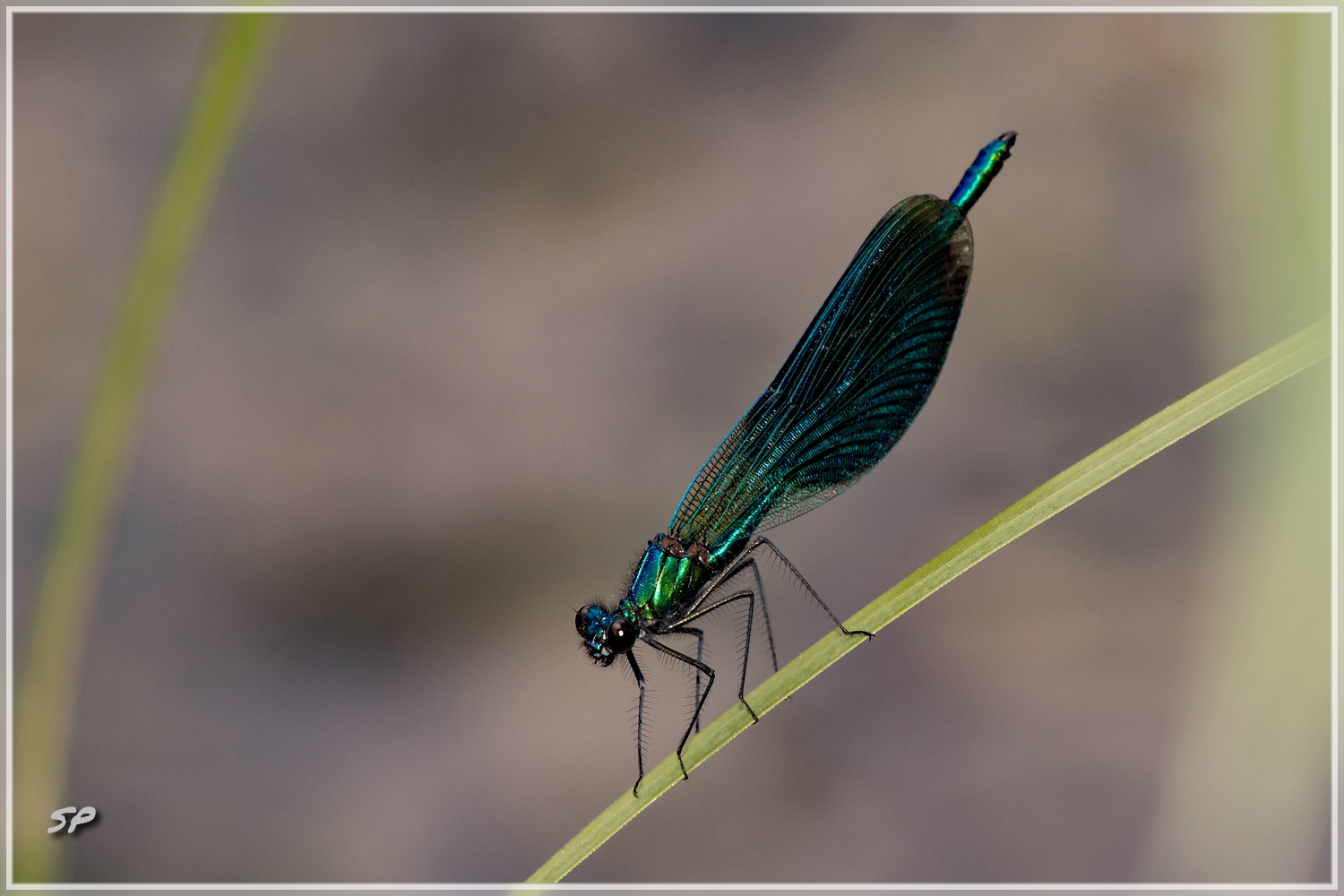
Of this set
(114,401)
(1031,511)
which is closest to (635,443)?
(114,401)

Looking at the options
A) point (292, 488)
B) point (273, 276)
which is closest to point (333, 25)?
point (273, 276)

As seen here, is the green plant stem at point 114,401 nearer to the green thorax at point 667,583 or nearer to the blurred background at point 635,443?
the blurred background at point 635,443

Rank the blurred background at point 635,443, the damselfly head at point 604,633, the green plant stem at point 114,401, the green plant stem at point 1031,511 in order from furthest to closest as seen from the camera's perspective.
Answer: the blurred background at point 635,443
the damselfly head at point 604,633
the green plant stem at point 114,401
the green plant stem at point 1031,511

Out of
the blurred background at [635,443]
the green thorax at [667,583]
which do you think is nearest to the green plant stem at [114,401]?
the blurred background at [635,443]

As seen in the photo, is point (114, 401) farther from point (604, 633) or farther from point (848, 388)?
point (848, 388)

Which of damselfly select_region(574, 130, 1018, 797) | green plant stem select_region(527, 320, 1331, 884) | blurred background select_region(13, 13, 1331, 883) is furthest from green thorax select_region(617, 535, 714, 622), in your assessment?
blurred background select_region(13, 13, 1331, 883)

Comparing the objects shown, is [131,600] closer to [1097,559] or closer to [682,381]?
[682,381]
